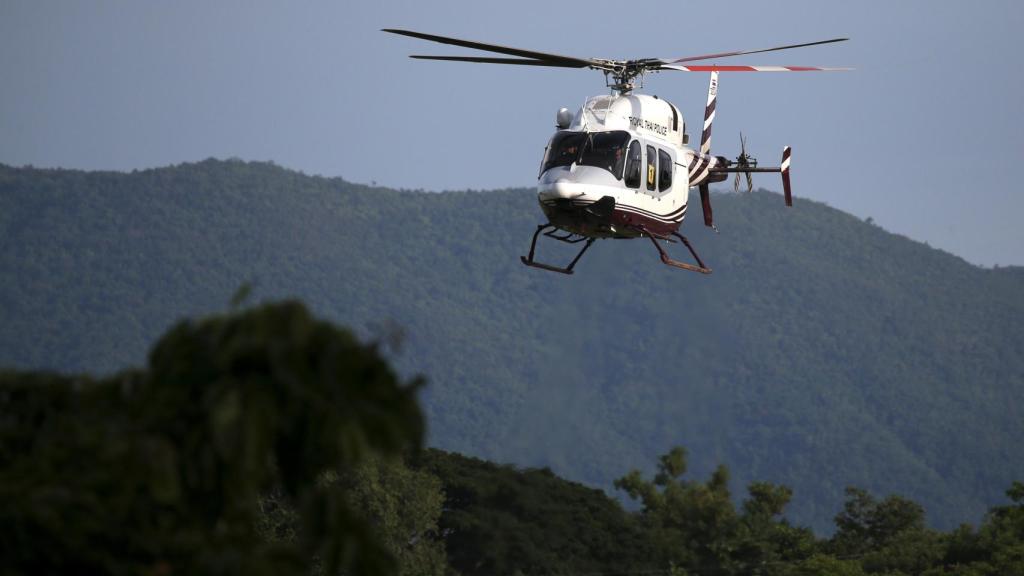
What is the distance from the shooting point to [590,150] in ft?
88.5

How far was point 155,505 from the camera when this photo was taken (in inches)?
351

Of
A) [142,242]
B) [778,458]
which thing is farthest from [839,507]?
[142,242]

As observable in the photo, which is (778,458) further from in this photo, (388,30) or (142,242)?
(388,30)

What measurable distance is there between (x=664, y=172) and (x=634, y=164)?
117 centimetres

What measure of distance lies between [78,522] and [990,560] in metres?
47.3

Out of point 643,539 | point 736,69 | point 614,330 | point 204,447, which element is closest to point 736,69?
point 736,69

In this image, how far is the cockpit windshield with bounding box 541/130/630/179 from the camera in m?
26.9

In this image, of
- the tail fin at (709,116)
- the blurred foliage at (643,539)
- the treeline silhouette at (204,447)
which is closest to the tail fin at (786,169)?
the tail fin at (709,116)

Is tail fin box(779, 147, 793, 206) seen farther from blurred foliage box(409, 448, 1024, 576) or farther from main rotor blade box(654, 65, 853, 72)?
blurred foliage box(409, 448, 1024, 576)

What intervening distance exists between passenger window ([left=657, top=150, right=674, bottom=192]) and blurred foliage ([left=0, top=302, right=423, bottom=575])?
1947 cm

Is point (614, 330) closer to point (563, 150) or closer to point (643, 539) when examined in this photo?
point (643, 539)

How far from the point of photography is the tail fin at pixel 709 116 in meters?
31.0

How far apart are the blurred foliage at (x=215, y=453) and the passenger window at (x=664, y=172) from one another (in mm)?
19469

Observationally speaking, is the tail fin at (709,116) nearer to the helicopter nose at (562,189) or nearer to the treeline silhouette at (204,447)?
the helicopter nose at (562,189)
